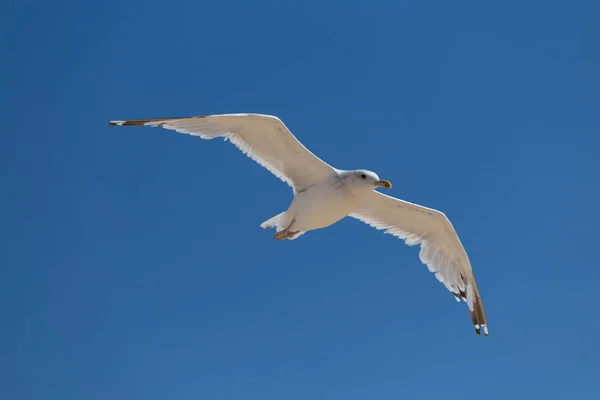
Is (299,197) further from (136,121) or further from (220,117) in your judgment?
(136,121)

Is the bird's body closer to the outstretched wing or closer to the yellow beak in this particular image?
A: the outstretched wing

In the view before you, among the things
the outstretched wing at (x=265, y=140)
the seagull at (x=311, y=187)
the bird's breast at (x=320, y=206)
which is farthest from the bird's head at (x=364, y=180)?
the outstretched wing at (x=265, y=140)

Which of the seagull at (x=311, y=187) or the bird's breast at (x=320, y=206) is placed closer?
the seagull at (x=311, y=187)

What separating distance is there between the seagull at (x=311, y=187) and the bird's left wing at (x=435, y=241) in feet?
0.04

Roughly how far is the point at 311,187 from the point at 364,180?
667 millimetres

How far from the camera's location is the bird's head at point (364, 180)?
8039mm

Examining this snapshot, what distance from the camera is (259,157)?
327 inches

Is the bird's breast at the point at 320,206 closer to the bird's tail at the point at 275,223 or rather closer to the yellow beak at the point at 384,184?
the bird's tail at the point at 275,223

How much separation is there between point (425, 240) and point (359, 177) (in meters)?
1.77

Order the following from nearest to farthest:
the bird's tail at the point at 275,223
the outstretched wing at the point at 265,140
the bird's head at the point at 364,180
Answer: the outstretched wing at the point at 265,140 → the bird's head at the point at 364,180 → the bird's tail at the point at 275,223

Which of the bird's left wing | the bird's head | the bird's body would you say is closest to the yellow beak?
the bird's head

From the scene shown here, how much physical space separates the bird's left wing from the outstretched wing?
100 centimetres

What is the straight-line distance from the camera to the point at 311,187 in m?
8.40

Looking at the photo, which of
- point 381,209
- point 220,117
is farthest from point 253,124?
point 381,209
